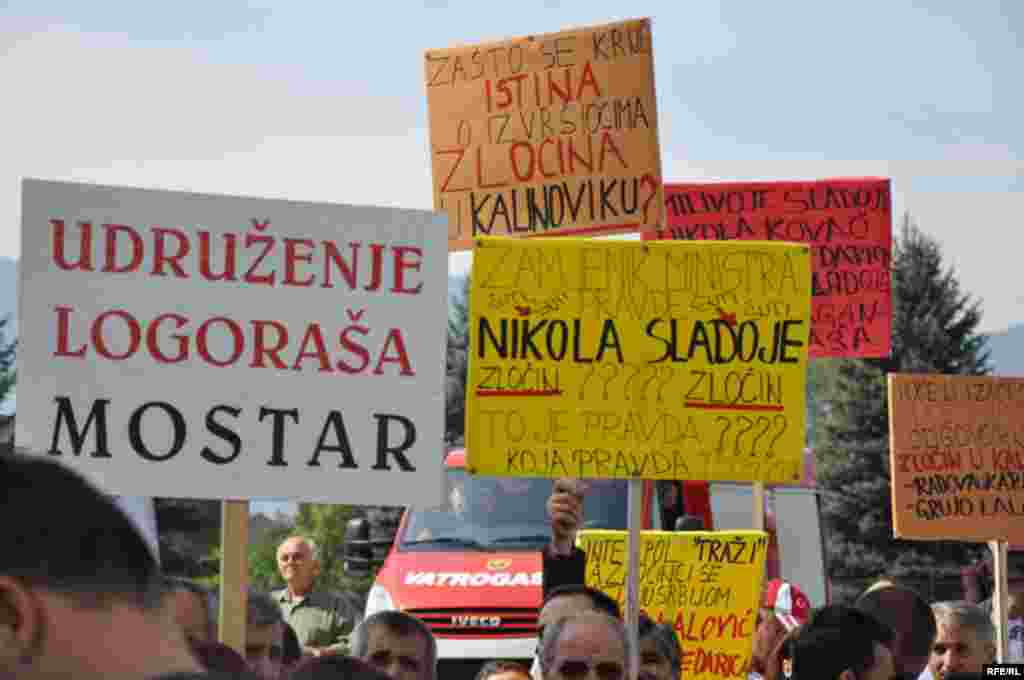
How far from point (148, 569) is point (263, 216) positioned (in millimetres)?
4685

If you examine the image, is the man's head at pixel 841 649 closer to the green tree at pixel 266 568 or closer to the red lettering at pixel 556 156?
the red lettering at pixel 556 156

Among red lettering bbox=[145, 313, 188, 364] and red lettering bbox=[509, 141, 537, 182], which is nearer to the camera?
red lettering bbox=[145, 313, 188, 364]

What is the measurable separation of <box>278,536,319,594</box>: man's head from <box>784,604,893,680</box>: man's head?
413cm

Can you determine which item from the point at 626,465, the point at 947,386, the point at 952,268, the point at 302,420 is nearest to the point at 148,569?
the point at 302,420

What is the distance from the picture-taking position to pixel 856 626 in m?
6.00

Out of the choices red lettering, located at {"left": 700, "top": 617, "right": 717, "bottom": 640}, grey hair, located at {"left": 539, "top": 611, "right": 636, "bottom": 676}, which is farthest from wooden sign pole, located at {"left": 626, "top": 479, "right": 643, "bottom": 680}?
red lettering, located at {"left": 700, "top": 617, "right": 717, "bottom": 640}

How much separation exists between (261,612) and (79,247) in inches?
51.8

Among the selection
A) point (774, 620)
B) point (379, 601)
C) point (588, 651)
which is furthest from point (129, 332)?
point (379, 601)

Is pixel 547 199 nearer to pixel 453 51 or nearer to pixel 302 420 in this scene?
pixel 453 51

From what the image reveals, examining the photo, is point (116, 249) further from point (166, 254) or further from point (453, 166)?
point (453, 166)

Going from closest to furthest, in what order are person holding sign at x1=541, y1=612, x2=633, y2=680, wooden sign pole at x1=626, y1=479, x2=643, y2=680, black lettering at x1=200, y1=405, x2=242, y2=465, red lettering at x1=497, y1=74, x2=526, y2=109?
person holding sign at x1=541, y1=612, x2=633, y2=680 → black lettering at x1=200, y1=405, x2=242, y2=465 → wooden sign pole at x1=626, y1=479, x2=643, y2=680 → red lettering at x1=497, y1=74, x2=526, y2=109

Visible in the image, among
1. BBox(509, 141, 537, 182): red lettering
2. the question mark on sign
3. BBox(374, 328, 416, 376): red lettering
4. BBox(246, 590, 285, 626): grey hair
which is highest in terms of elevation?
BBox(509, 141, 537, 182): red lettering

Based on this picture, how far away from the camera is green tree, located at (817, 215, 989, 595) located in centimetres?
5469

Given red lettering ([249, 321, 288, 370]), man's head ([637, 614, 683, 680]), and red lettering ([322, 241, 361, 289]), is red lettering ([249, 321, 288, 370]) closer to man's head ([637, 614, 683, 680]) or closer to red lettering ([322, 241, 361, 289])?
red lettering ([322, 241, 361, 289])
